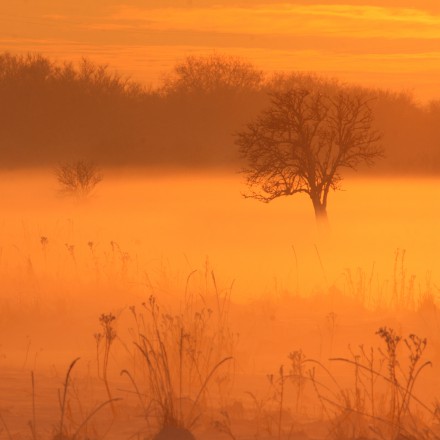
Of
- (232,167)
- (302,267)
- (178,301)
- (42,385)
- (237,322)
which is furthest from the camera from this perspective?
(232,167)

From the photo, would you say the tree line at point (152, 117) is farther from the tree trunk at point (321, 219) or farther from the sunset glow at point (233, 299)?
the tree trunk at point (321, 219)

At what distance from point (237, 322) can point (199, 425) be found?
477cm

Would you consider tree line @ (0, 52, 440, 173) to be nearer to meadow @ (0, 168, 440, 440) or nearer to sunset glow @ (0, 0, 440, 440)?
sunset glow @ (0, 0, 440, 440)

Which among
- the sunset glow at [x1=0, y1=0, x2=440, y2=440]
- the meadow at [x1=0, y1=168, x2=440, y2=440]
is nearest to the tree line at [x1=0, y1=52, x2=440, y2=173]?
the sunset glow at [x1=0, y1=0, x2=440, y2=440]

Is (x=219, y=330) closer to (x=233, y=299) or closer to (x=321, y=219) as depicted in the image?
(x=233, y=299)

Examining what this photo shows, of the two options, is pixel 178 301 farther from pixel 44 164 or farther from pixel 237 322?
pixel 44 164

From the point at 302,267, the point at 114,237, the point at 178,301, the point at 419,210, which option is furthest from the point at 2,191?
the point at 178,301

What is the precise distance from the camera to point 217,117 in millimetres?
82438

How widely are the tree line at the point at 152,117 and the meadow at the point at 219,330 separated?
142 feet

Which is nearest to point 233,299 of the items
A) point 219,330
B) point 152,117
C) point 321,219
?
point 219,330

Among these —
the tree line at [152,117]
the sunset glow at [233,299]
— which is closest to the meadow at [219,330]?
the sunset glow at [233,299]

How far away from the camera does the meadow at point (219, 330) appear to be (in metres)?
6.79

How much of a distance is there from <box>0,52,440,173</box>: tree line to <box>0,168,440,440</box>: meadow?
142ft

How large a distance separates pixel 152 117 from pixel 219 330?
7312 cm
